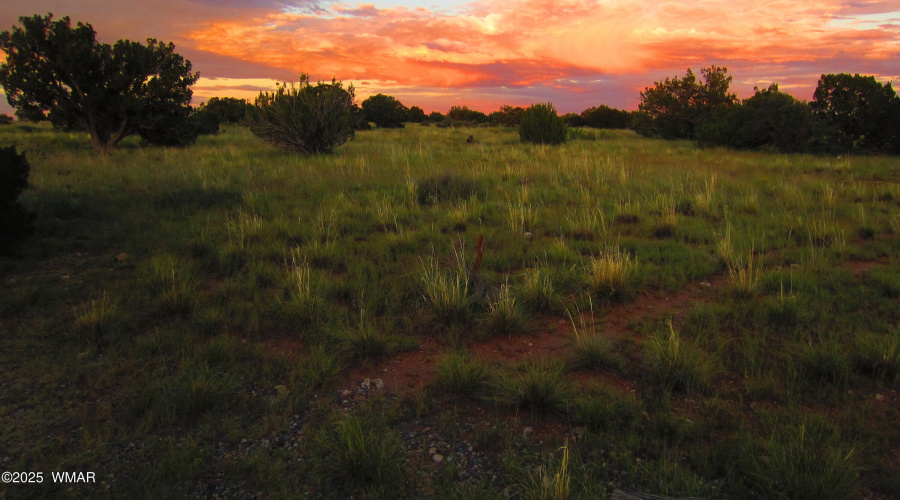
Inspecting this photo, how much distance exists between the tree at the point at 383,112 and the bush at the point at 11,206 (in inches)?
1107

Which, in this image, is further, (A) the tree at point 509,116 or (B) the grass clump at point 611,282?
(A) the tree at point 509,116

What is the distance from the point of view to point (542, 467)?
7.79 ft

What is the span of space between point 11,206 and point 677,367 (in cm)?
743

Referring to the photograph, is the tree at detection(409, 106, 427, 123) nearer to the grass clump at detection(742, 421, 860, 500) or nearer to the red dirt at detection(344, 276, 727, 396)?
the red dirt at detection(344, 276, 727, 396)

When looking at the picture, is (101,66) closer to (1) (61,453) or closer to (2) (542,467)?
(1) (61,453)

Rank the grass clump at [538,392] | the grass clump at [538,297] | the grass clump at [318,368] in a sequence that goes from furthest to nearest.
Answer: the grass clump at [538,297], the grass clump at [318,368], the grass clump at [538,392]

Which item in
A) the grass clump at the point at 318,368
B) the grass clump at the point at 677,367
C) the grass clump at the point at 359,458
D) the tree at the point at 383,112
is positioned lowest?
the grass clump at the point at 359,458

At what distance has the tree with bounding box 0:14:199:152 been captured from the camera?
532 inches

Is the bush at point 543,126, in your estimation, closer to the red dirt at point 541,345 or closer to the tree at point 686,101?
the tree at point 686,101

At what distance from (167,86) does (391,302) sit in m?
15.5

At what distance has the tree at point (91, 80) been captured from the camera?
13.5m

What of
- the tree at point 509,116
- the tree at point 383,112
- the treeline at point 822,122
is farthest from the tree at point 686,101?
the tree at point 383,112

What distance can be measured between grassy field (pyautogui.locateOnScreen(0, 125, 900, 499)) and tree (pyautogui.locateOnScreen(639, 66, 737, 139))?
19.6 m

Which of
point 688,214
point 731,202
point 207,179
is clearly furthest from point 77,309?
point 731,202
